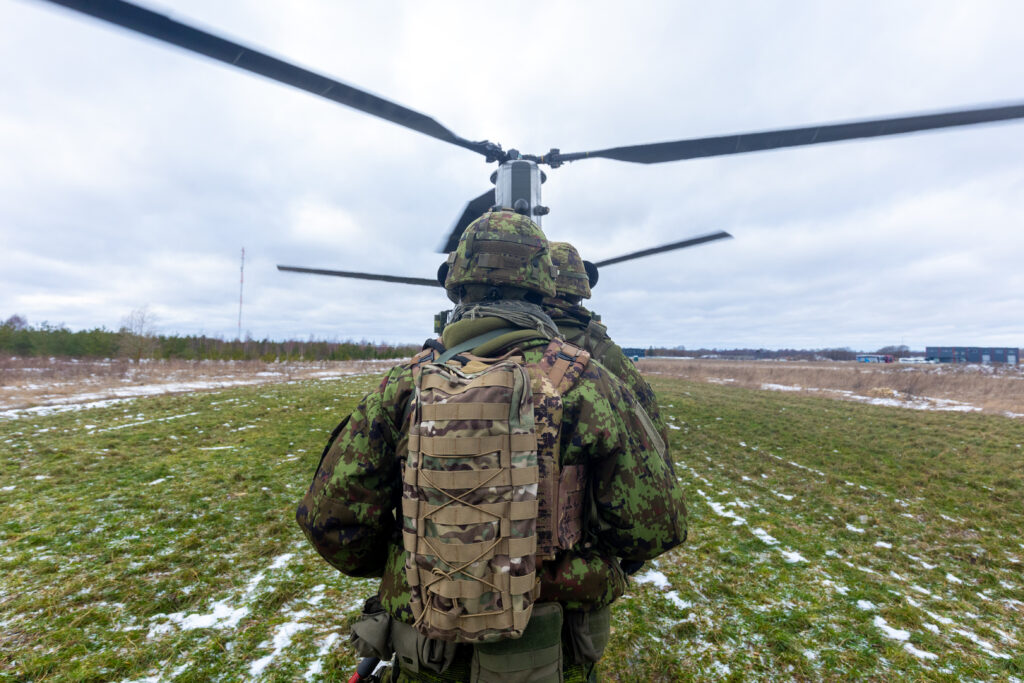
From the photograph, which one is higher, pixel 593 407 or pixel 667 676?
pixel 593 407

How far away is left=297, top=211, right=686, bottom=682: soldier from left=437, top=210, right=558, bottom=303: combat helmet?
0.01m

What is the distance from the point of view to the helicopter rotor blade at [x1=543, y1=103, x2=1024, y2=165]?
2.75m

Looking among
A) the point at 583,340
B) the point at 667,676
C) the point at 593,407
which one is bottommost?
the point at 667,676

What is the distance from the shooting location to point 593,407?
1855mm

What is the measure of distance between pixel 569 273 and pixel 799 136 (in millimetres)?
Answer: 2359

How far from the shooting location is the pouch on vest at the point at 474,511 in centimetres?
148

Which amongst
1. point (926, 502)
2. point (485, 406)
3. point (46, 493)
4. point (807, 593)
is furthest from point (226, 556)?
point (926, 502)

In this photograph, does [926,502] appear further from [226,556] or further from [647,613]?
[226,556]

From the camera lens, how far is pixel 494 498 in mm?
1497

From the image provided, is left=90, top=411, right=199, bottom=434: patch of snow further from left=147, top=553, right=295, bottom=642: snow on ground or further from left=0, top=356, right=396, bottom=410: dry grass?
left=147, top=553, right=295, bottom=642: snow on ground

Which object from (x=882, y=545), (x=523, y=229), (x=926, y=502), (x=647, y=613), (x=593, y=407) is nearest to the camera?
(x=593, y=407)

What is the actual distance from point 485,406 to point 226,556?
478 cm

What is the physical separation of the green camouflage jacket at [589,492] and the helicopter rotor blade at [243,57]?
7.52ft

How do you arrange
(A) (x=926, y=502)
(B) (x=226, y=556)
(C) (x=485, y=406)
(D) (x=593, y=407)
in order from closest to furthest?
1. (C) (x=485, y=406)
2. (D) (x=593, y=407)
3. (B) (x=226, y=556)
4. (A) (x=926, y=502)
